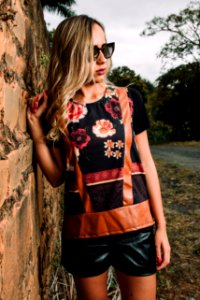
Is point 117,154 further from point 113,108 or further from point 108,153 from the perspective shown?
point 113,108

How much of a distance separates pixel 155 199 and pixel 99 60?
701 millimetres

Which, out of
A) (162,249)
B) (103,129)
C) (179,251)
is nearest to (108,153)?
(103,129)

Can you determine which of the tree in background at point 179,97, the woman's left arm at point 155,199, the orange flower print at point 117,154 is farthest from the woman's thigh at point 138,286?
the tree in background at point 179,97

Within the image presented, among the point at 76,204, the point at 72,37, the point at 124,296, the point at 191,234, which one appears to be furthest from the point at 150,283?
the point at 191,234

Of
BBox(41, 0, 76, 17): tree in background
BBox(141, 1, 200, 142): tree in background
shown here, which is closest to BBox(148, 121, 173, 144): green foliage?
BBox(141, 1, 200, 142): tree in background

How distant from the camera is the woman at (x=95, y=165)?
154cm

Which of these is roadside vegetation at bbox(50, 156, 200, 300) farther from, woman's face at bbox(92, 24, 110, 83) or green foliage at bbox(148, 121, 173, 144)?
green foliage at bbox(148, 121, 173, 144)

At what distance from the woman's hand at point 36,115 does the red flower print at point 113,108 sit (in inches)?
11.1

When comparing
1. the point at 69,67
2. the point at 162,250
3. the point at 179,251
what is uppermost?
the point at 69,67

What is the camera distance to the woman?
5.05ft

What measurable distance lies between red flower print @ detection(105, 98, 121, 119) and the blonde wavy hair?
0.14m

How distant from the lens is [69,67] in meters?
1.60

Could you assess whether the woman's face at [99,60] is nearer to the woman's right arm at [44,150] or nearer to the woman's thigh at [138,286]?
the woman's right arm at [44,150]

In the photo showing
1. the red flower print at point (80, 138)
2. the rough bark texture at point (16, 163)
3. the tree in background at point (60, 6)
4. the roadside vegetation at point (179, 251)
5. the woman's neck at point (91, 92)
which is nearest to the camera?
the rough bark texture at point (16, 163)
